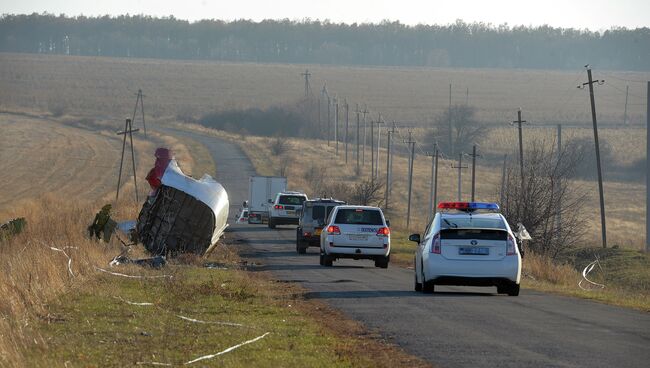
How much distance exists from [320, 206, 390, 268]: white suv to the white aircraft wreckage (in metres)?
3.06

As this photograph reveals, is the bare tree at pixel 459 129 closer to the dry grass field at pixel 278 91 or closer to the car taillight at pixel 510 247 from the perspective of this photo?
the dry grass field at pixel 278 91

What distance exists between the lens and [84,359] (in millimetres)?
12219

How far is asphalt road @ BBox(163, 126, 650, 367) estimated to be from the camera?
1323 centimetres

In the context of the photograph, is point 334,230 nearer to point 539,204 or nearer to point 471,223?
point 471,223

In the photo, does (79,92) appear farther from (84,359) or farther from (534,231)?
(84,359)

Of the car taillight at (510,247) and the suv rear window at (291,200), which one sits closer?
the car taillight at (510,247)

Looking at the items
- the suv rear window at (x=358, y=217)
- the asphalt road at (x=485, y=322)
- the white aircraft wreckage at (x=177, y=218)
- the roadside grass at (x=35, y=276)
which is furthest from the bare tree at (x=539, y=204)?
the roadside grass at (x=35, y=276)

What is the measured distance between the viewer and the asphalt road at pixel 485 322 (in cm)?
1323

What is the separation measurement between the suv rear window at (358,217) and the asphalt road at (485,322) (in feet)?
8.33

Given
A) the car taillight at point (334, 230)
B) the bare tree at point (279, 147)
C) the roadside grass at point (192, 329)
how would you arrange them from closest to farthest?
the roadside grass at point (192, 329) < the car taillight at point (334, 230) < the bare tree at point (279, 147)

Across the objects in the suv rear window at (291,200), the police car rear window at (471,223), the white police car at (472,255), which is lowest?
the suv rear window at (291,200)

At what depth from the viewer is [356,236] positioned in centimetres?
3184

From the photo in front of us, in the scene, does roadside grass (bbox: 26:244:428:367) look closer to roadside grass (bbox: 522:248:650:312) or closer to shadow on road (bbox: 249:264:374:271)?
roadside grass (bbox: 522:248:650:312)

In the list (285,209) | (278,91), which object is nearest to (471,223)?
(285,209)
